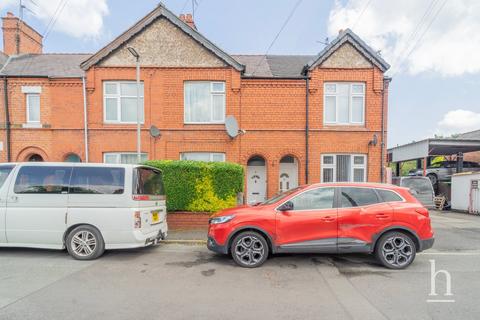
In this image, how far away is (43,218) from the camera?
18.5ft

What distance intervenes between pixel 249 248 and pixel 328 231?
1645mm

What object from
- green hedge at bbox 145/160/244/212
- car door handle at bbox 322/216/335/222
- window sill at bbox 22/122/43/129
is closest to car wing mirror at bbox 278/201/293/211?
car door handle at bbox 322/216/335/222

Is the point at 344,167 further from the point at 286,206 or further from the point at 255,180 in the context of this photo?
the point at 286,206

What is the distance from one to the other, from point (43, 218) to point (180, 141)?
586cm

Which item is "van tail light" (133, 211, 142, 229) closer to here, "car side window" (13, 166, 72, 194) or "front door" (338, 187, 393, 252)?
"car side window" (13, 166, 72, 194)

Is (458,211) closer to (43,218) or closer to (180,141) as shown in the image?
(180,141)

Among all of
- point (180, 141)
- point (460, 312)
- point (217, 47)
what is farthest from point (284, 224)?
point (217, 47)

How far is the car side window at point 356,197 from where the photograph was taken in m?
5.36

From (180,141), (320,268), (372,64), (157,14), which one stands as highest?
(157,14)

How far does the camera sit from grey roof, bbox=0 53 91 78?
36.7 feet

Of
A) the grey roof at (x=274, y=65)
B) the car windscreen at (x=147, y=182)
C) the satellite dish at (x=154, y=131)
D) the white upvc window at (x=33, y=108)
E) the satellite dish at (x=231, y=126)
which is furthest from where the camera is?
the grey roof at (x=274, y=65)

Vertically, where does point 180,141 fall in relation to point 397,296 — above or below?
above

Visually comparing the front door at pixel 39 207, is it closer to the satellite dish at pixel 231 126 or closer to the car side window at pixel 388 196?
the satellite dish at pixel 231 126

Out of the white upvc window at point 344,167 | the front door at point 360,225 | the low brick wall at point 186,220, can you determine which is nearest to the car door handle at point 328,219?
the front door at point 360,225
